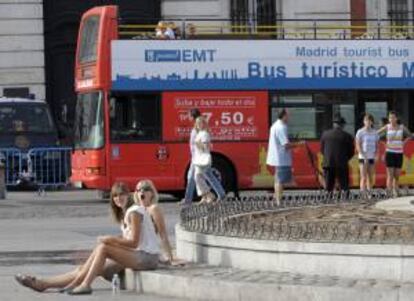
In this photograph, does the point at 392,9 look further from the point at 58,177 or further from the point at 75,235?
the point at 75,235

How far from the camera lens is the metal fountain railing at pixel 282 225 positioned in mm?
10805

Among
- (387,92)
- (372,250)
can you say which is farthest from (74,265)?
(387,92)

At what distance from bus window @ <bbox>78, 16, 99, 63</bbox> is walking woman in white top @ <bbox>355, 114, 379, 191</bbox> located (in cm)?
617

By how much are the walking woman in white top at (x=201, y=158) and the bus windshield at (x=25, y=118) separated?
11710mm

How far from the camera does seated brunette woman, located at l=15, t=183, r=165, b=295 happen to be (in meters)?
11.1

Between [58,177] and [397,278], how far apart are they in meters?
20.9

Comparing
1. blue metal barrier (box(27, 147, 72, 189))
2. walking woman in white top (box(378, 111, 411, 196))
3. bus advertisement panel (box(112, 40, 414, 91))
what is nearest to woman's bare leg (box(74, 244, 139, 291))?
walking woman in white top (box(378, 111, 411, 196))

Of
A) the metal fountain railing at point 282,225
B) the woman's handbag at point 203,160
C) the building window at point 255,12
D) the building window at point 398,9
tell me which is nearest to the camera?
the metal fountain railing at point 282,225

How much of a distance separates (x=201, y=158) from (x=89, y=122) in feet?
14.8

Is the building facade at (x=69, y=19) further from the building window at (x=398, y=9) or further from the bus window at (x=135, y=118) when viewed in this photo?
the bus window at (x=135, y=118)

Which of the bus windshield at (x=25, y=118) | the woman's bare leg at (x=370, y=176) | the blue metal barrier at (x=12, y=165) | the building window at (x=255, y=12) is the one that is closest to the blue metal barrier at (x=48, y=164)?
the blue metal barrier at (x=12, y=165)

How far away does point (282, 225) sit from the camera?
11.9 meters

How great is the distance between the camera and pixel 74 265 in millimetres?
13586

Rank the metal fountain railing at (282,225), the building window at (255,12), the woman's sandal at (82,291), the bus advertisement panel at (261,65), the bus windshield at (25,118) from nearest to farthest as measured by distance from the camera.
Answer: the metal fountain railing at (282,225) < the woman's sandal at (82,291) < the bus advertisement panel at (261,65) < the bus windshield at (25,118) < the building window at (255,12)
